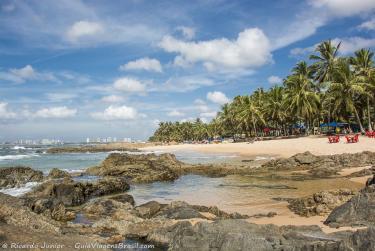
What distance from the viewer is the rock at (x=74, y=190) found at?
17953 millimetres

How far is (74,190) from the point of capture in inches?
729

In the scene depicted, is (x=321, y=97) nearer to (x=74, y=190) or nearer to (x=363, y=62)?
(x=363, y=62)

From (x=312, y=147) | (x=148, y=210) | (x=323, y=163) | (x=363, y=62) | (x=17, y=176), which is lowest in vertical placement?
(x=148, y=210)

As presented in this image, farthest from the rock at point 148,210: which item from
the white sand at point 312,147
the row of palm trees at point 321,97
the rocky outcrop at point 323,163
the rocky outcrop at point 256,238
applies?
the row of palm trees at point 321,97

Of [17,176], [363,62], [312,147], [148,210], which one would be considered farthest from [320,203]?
Answer: [363,62]

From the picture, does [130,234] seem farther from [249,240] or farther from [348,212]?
[348,212]

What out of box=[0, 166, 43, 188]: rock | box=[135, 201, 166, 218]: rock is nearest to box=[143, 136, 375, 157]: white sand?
box=[0, 166, 43, 188]: rock

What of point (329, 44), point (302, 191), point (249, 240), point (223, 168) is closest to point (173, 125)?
point (329, 44)

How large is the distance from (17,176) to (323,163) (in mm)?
22779

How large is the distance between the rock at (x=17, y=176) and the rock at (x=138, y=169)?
16.7 feet

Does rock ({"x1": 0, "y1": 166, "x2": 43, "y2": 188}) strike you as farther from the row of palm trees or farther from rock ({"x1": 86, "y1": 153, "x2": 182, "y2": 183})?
the row of palm trees

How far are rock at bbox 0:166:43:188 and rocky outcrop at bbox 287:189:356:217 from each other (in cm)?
1962

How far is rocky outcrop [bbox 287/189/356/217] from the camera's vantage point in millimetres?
12289

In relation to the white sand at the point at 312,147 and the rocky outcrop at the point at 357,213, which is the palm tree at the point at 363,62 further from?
the rocky outcrop at the point at 357,213
